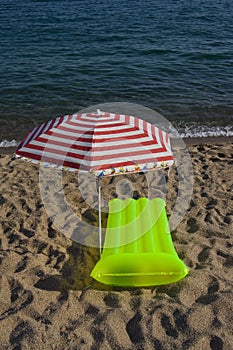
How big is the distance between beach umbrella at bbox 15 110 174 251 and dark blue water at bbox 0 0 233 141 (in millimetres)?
5459

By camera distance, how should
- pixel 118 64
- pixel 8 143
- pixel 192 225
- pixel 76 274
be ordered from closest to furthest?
pixel 76 274
pixel 192 225
pixel 8 143
pixel 118 64

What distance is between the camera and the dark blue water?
11.4 metres

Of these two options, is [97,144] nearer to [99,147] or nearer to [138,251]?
[99,147]

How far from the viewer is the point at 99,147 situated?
4465 millimetres

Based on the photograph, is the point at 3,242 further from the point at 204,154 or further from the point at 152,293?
the point at 204,154

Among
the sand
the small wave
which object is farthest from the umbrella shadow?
the small wave

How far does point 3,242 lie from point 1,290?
999 mm

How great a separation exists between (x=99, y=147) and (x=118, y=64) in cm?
1127

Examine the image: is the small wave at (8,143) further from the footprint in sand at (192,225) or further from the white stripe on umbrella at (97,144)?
the footprint in sand at (192,225)

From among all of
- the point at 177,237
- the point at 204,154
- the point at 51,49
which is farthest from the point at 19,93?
the point at 177,237

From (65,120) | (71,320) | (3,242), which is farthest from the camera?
(3,242)

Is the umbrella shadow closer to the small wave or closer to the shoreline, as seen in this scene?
the shoreline

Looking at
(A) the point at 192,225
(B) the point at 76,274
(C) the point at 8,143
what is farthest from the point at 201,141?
(B) the point at 76,274

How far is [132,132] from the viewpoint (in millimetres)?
4691
